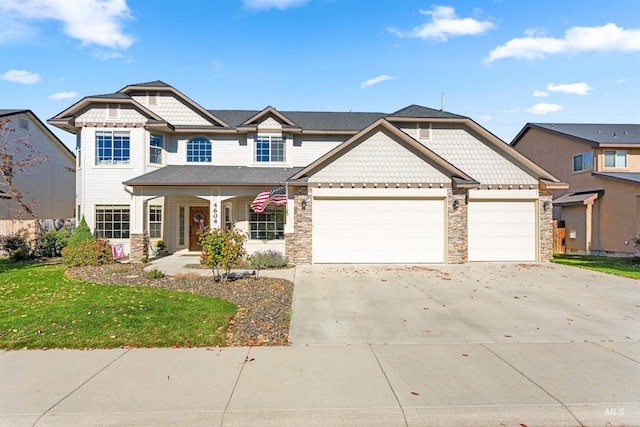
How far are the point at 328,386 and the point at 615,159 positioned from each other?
929 inches

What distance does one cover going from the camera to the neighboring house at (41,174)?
72.1 feet

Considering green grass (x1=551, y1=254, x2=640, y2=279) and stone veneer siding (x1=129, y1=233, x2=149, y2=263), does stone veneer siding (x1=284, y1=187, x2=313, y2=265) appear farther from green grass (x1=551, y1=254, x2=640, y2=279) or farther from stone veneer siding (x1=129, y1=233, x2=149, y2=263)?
green grass (x1=551, y1=254, x2=640, y2=279)

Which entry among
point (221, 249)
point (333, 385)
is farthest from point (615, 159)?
point (333, 385)

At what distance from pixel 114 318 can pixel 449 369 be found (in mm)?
6014

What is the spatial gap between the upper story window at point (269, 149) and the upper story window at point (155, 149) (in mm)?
4613

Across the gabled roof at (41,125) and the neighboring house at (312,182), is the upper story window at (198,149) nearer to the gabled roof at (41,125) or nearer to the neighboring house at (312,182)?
the neighboring house at (312,182)

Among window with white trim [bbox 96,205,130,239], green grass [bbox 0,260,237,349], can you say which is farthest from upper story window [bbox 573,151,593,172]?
window with white trim [bbox 96,205,130,239]

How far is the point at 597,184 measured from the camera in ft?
66.8

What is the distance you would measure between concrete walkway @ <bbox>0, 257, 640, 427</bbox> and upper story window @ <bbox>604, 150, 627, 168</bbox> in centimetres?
1886

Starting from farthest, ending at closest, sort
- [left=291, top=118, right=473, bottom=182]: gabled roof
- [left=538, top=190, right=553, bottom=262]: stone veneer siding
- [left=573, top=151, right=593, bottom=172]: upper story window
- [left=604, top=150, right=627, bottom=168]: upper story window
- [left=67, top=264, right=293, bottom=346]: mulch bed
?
1. [left=573, top=151, right=593, bottom=172]: upper story window
2. [left=604, top=150, right=627, bottom=168]: upper story window
3. [left=538, top=190, right=553, bottom=262]: stone veneer siding
4. [left=291, top=118, right=473, bottom=182]: gabled roof
5. [left=67, top=264, right=293, bottom=346]: mulch bed

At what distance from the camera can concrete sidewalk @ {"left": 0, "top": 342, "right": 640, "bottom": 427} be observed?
13.0 feet

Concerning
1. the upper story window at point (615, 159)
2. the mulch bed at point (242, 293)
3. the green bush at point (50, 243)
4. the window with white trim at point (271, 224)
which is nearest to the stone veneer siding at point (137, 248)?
the mulch bed at point (242, 293)

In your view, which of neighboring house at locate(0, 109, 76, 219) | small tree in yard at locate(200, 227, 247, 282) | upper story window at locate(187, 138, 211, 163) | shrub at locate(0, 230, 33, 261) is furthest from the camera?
neighboring house at locate(0, 109, 76, 219)

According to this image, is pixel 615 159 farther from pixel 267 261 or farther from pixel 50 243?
pixel 50 243
